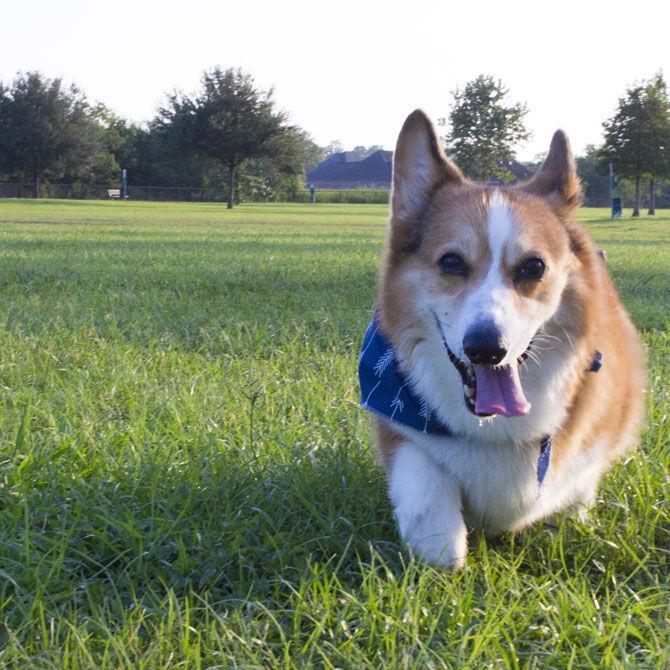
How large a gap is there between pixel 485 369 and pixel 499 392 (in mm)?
77

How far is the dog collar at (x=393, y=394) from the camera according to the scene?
2.46 meters

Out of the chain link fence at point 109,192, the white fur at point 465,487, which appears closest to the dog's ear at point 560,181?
the white fur at point 465,487

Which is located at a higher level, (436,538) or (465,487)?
(465,487)

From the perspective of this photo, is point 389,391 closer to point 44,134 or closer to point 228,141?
point 228,141

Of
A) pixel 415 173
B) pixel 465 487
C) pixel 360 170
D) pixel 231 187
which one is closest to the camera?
pixel 465 487

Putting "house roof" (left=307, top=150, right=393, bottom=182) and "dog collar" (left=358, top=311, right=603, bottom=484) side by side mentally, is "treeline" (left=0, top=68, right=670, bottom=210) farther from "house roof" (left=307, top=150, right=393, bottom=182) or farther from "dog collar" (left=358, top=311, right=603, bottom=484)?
"dog collar" (left=358, top=311, right=603, bottom=484)

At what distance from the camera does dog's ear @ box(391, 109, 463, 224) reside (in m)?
2.75

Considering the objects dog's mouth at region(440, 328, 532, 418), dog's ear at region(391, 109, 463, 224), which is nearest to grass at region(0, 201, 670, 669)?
dog's mouth at region(440, 328, 532, 418)

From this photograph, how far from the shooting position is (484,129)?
57125 mm

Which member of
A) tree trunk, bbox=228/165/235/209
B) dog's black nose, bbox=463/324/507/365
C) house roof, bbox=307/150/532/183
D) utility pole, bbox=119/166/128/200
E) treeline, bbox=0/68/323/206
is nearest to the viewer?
dog's black nose, bbox=463/324/507/365

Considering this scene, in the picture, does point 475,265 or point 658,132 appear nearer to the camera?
point 475,265

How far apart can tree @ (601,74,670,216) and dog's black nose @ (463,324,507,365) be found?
4330 centimetres

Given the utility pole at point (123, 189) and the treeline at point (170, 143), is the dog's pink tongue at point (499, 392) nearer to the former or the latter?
the treeline at point (170, 143)

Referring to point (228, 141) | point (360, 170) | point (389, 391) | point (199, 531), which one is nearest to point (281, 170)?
point (228, 141)
